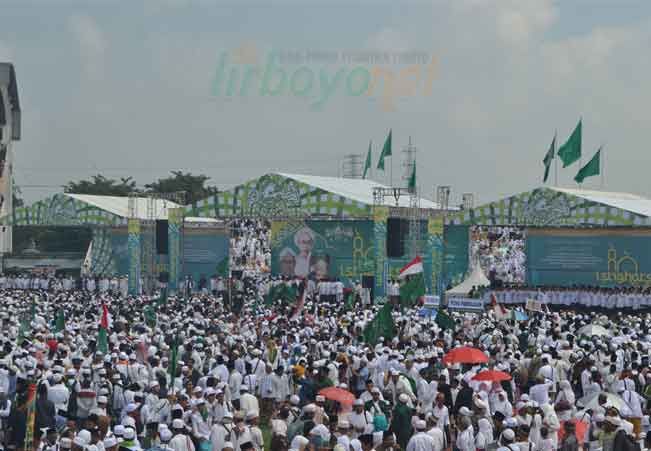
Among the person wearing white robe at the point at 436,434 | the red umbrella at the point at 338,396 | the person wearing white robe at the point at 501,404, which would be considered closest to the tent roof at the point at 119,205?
the person wearing white robe at the point at 501,404

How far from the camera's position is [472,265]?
119ft

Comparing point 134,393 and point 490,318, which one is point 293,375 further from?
point 490,318

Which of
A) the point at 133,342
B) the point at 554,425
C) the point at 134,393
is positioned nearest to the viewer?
the point at 554,425

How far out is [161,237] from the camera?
37.4 meters

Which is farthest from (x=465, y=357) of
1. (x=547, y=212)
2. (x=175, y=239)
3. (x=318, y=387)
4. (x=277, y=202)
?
(x=175, y=239)

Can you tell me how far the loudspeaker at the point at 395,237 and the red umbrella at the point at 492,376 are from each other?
63.8 feet

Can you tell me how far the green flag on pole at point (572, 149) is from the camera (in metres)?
32.8

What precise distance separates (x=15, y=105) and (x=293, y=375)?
3436 centimetres

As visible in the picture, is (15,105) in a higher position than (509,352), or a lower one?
higher

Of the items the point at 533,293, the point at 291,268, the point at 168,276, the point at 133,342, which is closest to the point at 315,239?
the point at 291,268

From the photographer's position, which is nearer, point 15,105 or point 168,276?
point 168,276

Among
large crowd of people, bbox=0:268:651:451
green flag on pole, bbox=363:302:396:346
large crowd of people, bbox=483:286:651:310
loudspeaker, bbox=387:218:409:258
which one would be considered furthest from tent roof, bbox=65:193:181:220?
green flag on pole, bbox=363:302:396:346

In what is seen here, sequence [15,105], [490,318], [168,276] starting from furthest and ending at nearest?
[15,105], [168,276], [490,318]

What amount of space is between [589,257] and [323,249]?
353 inches
